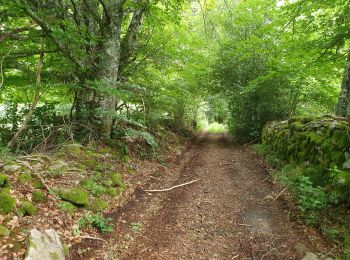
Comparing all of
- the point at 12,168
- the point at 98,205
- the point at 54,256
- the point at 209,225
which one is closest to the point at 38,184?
the point at 12,168

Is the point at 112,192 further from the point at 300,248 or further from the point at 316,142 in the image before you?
the point at 316,142

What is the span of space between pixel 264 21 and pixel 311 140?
27.4 ft

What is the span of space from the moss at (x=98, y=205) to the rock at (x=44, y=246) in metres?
1.09

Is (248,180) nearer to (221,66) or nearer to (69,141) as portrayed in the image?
(69,141)

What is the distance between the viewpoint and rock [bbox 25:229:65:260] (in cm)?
301

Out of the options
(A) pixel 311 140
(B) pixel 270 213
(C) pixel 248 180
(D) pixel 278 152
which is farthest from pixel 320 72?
(B) pixel 270 213

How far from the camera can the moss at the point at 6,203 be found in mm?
3508

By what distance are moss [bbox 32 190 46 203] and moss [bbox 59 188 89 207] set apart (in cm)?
31

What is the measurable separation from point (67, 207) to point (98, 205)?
63 centimetres

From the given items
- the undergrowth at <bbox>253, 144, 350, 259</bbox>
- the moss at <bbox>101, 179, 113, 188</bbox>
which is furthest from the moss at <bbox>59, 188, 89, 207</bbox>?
the undergrowth at <bbox>253, 144, 350, 259</bbox>

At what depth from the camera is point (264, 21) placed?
1235 centimetres

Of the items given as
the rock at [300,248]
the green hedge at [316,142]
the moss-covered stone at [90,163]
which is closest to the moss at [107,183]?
the moss-covered stone at [90,163]

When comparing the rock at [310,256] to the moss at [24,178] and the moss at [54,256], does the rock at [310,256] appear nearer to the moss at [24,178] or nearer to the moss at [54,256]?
the moss at [54,256]

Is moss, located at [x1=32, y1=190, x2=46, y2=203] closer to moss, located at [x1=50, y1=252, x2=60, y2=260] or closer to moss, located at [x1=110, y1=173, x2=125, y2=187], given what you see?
moss, located at [x1=50, y1=252, x2=60, y2=260]
